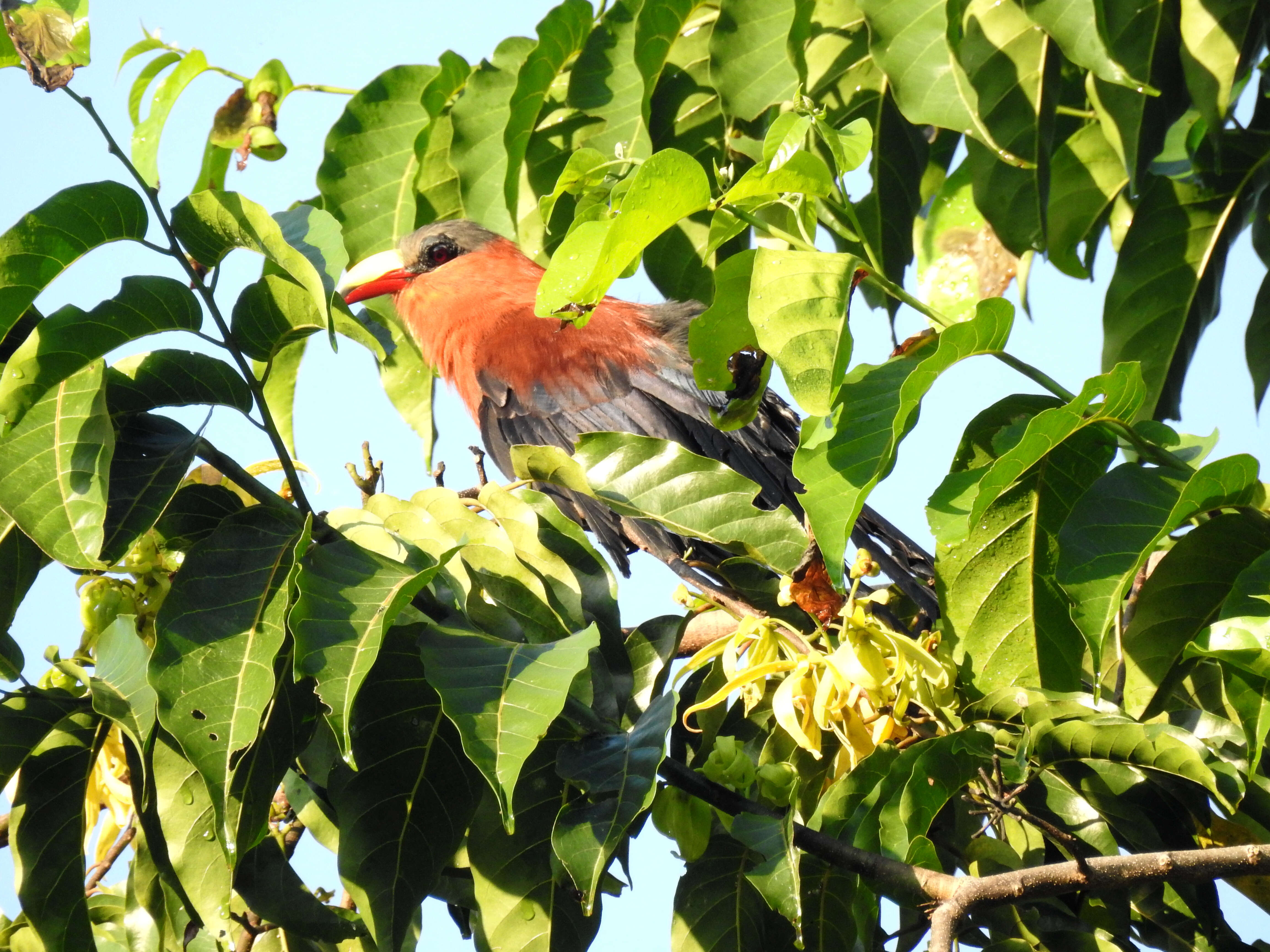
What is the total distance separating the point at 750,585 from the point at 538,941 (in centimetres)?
56

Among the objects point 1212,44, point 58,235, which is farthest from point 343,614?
point 1212,44

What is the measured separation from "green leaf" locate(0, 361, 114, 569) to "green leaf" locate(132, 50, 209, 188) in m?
0.30

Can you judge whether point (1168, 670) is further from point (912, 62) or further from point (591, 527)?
point (591, 527)

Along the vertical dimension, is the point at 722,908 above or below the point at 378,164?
below

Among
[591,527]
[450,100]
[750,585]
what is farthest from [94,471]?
[591,527]

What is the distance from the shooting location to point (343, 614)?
3.89 feet

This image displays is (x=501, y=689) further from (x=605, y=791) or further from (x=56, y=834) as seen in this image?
(x=56, y=834)

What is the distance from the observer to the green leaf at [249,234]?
52.8 inches

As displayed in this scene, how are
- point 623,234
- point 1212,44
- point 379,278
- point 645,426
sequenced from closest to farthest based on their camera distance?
point 623,234 < point 1212,44 < point 645,426 < point 379,278

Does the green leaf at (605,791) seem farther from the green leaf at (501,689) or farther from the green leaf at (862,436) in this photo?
the green leaf at (862,436)

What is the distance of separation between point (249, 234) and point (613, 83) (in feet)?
3.85

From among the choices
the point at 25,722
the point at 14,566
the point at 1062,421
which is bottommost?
the point at 25,722

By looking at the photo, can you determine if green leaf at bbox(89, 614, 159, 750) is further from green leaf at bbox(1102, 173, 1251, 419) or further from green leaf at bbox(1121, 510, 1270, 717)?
green leaf at bbox(1102, 173, 1251, 419)

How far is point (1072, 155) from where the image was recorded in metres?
2.56
